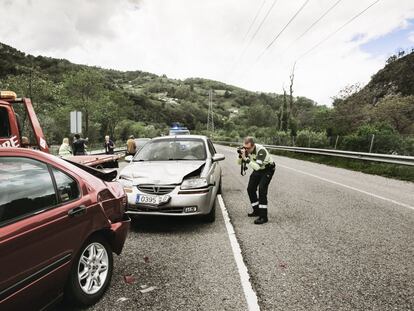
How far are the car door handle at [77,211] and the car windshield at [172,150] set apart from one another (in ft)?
12.7

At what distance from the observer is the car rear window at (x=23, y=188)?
2479 mm

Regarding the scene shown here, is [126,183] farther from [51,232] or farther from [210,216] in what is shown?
[51,232]

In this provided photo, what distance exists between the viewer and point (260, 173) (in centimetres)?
674

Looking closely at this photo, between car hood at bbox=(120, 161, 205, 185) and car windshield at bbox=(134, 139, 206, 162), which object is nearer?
car hood at bbox=(120, 161, 205, 185)

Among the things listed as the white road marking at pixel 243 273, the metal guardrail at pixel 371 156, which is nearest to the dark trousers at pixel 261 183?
the white road marking at pixel 243 273

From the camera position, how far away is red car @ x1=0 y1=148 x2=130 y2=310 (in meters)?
2.37

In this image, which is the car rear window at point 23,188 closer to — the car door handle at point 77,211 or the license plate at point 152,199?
the car door handle at point 77,211

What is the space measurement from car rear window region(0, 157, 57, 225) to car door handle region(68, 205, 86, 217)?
16cm

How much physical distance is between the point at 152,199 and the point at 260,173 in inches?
91.0

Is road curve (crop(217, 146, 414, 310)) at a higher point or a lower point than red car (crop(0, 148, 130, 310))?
lower

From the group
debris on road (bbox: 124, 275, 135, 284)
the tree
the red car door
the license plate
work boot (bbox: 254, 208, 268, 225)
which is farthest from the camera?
the tree

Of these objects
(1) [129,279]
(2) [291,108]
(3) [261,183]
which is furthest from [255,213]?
(2) [291,108]

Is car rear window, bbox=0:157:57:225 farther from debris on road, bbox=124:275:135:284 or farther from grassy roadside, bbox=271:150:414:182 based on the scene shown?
grassy roadside, bbox=271:150:414:182

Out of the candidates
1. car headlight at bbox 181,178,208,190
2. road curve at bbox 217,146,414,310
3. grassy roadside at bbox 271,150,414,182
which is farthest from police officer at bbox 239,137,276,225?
grassy roadside at bbox 271,150,414,182
